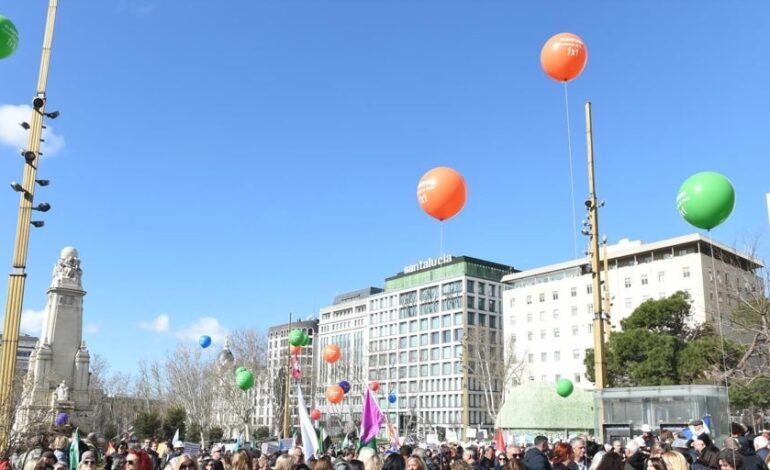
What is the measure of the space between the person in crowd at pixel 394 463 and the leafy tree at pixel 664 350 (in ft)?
124

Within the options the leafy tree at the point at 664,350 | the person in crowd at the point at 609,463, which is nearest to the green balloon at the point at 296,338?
the leafy tree at the point at 664,350

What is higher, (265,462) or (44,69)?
(44,69)

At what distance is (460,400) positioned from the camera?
94625mm

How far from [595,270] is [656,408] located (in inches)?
242

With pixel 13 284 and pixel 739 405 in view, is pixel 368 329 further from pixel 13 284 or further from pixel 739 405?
pixel 13 284

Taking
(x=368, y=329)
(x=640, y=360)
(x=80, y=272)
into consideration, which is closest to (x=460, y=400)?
(x=368, y=329)

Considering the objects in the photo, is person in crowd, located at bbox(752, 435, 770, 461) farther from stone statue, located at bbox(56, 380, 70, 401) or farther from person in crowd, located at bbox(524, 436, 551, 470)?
stone statue, located at bbox(56, 380, 70, 401)

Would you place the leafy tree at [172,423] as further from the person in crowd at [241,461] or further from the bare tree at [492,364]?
the person in crowd at [241,461]

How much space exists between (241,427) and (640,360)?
47816 mm

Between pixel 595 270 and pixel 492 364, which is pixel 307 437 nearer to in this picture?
pixel 595 270

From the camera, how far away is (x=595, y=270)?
1527cm

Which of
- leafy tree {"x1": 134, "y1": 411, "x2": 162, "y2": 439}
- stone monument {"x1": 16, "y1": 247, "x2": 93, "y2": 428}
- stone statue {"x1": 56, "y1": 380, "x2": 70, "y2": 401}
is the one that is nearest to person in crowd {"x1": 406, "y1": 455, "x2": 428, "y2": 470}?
stone statue {"x1": 56, "y1": 380, "x2": 70, "y2": 401}

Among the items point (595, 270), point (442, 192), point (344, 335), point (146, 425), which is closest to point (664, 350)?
point (595, 270)

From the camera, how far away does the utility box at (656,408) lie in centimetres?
1817
